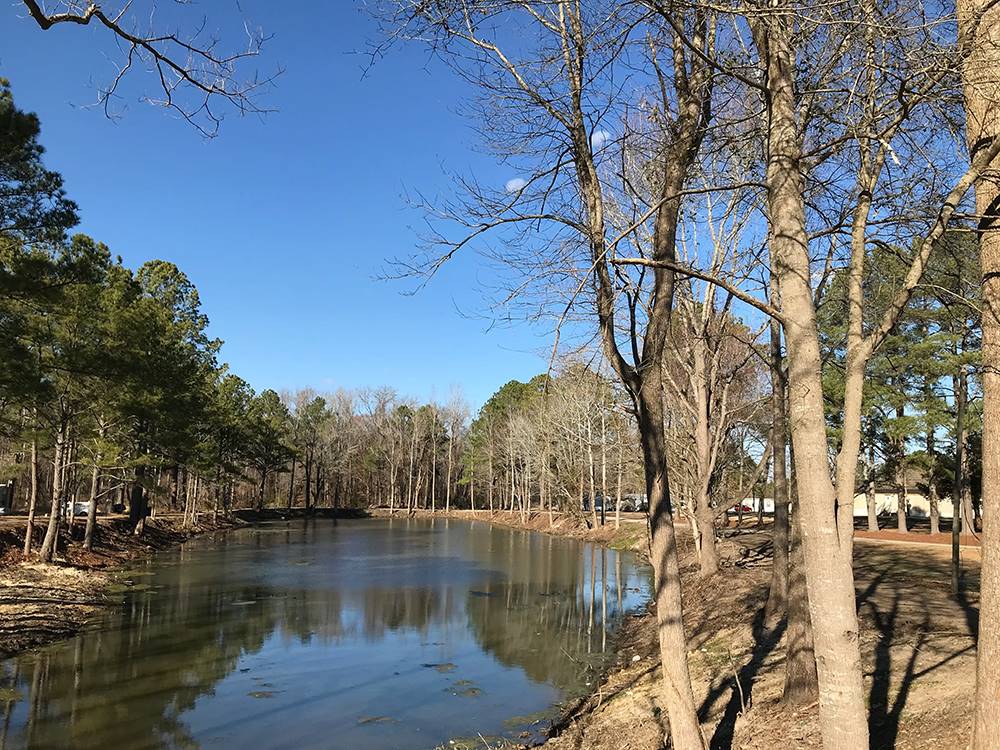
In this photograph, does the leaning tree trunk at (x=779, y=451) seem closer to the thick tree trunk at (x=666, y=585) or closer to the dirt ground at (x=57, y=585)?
the thick tree trunk at (x=666, y=585)

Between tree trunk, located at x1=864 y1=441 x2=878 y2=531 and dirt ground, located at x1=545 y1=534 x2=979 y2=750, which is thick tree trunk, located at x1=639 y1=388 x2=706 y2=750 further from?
tree trunk, located at x1=864 y1=441 x2=878 y2=531

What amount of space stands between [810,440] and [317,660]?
1161 centimetres

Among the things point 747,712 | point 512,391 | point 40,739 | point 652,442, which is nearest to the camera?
point 652,442

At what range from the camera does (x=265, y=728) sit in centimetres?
929

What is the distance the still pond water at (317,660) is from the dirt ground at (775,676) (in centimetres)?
135

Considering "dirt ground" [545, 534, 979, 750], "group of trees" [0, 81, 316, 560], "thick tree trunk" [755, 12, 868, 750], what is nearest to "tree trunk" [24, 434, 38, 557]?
"group of trees" [0, 81, 316, 560]

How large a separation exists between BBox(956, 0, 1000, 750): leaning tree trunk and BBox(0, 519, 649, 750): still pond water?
623 cm

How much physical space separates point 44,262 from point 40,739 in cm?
778

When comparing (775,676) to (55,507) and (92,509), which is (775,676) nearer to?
(55,507)

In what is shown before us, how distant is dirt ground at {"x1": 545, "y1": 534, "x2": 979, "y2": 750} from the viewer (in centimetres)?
607

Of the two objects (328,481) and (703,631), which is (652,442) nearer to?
(703,631)

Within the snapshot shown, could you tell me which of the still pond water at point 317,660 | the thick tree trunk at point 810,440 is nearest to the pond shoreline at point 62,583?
the still pond water at point 317,660

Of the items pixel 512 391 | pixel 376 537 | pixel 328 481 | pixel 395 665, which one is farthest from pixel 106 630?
pixel 328 481

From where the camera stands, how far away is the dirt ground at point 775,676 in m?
6.07
